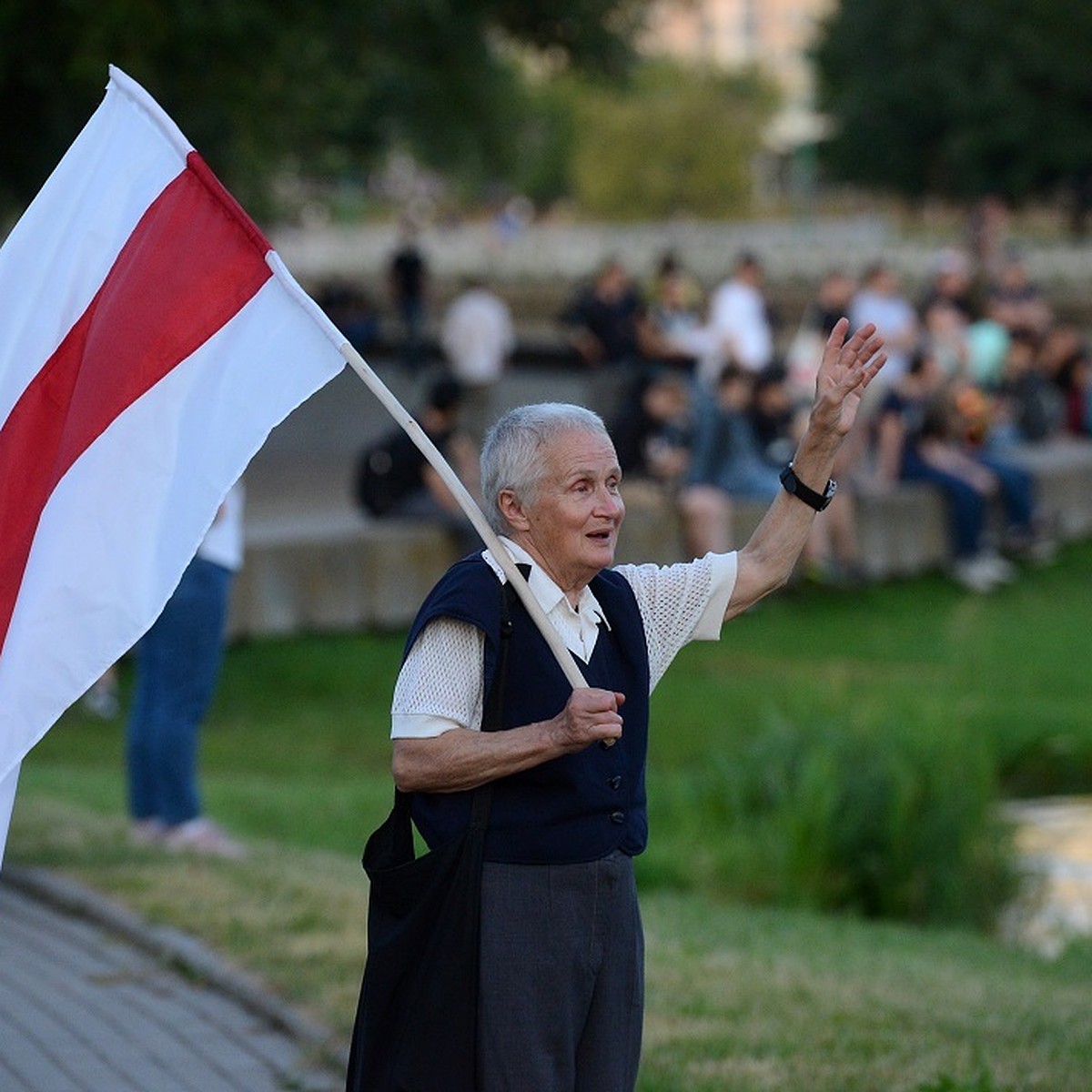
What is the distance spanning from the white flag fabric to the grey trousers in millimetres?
859

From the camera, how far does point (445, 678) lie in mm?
3990

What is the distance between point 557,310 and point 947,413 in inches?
1039

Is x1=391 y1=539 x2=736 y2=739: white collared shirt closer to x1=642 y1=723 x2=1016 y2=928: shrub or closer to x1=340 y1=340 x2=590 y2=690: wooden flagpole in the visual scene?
x1=340 y1=340 x2=590 y2=690: wooden flagpole

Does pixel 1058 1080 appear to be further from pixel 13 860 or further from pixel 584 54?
pixel 584 54

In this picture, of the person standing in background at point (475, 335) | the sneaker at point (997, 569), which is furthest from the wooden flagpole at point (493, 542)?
the person standing in background at point (475, 335)

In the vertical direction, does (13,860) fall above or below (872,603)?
below

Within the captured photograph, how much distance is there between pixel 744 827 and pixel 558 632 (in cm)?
589

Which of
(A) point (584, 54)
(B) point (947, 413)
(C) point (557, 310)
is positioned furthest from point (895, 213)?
(B) point (947, 413)

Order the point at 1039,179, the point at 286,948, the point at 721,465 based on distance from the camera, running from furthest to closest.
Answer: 1. the point at 1039,179
2. the point at 721,465
3. the point at 286,948

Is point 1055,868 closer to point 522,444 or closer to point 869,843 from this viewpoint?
point 869,843

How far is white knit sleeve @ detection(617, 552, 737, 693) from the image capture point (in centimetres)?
434

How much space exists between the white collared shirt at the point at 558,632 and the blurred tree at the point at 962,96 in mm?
49586

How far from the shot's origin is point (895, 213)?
81.1 meters

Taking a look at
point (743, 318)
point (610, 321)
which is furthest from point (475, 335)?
point (743, 318)
